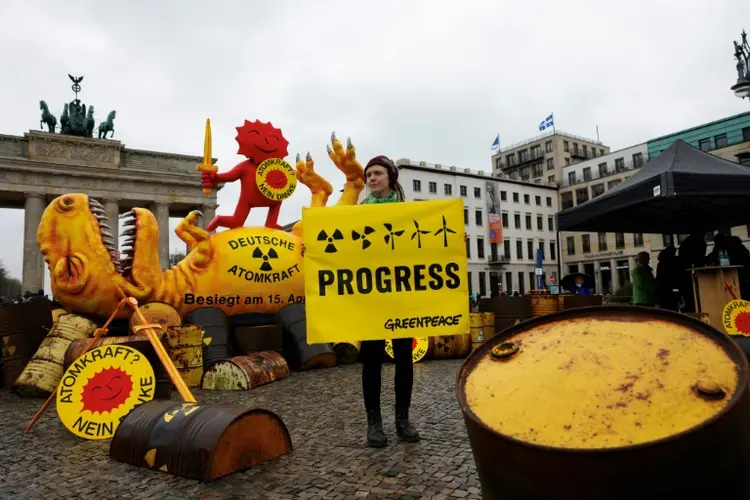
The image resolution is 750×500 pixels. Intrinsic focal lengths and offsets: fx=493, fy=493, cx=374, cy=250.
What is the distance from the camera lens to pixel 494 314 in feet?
31.2

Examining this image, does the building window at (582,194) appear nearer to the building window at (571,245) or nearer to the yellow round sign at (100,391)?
the building window at (571,245)

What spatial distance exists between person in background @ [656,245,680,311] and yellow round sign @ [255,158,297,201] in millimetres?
7005

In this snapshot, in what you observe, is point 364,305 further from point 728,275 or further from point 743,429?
point 728,275

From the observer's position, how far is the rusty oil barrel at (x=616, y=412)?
148 centimetres

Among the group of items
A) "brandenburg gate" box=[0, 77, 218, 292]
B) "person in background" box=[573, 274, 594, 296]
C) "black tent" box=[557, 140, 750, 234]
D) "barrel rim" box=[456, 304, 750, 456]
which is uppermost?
"brandenburg gate" box=[0, 77, 218, 292]

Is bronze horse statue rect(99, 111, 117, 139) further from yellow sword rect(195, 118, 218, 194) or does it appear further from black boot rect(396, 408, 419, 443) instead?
black boot rect(396, 408, 419, 443)

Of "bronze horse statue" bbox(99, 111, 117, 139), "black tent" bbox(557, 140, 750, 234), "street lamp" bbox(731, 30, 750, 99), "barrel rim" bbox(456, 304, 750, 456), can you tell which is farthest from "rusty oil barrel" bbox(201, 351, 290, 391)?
"bronze horse statue" bbox(99, 111, 117, 139)

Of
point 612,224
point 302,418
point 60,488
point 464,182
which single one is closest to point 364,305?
point 302,418

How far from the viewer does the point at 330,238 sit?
11.9 ft

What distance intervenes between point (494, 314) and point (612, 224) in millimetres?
3051

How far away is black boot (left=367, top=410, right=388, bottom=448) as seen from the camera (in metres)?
3.47

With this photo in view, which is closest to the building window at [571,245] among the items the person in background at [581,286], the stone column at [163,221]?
the stone column at [163,221]

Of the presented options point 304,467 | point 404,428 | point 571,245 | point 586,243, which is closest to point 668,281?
point 404,428

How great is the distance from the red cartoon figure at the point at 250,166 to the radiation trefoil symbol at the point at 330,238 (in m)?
5.74
